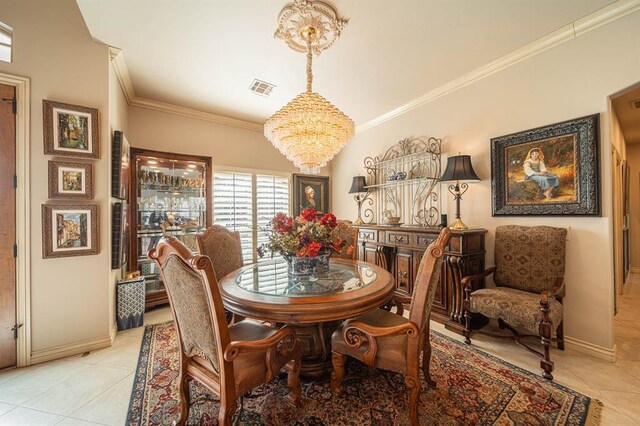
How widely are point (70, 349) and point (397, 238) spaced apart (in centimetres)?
362

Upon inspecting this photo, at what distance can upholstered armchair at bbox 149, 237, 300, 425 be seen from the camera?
114cm

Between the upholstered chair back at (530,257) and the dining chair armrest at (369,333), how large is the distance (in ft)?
6.13

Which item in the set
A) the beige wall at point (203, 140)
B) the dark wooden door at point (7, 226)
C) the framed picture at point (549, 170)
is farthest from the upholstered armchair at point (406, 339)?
the beige wall at point (203, 140)

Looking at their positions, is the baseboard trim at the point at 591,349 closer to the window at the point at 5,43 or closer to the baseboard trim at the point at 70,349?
the baseboard trim at the point at 70,349

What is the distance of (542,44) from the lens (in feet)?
8.12

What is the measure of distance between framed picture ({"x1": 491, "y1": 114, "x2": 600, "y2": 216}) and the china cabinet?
3.91m

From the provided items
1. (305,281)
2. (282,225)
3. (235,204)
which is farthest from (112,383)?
(235,204)

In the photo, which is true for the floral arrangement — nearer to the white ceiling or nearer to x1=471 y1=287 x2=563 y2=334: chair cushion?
x1=471 y1=287 x2=563 y2=334: chair cushion

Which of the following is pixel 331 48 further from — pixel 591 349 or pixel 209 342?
pixel 591 349

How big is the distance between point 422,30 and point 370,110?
1.81 metres

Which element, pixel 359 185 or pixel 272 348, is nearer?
pixel 272 348

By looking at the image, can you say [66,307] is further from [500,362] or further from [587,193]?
[587,193]

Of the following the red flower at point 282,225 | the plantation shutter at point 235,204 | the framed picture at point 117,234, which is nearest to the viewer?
the red flower at point 282,225

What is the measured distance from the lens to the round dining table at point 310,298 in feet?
4.75
